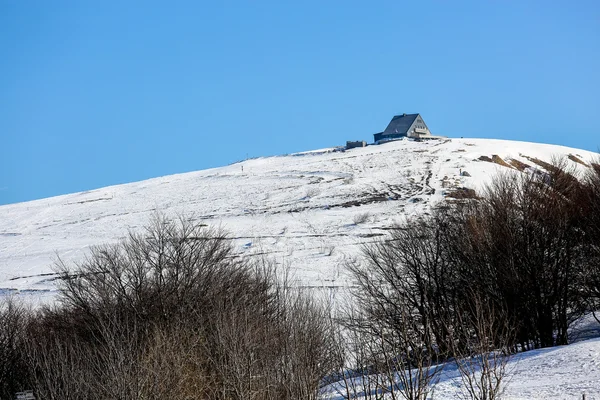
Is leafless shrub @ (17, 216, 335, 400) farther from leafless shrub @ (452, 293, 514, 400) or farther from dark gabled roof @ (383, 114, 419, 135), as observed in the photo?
dark gabled roof @ (383, 114, 419, 135)

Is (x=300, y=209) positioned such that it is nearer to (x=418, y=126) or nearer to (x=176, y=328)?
(x=176, y=328)

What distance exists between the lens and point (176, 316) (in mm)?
27094

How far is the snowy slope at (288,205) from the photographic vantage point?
54250 millimetres

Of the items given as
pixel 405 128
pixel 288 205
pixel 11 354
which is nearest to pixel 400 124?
pixel 405 128

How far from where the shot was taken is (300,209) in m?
69.4

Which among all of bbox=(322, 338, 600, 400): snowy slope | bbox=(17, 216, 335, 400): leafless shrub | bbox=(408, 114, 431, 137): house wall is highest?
bbox=(408, 114, 431, 137): house wall

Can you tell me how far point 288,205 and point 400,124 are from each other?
6977 centimetres

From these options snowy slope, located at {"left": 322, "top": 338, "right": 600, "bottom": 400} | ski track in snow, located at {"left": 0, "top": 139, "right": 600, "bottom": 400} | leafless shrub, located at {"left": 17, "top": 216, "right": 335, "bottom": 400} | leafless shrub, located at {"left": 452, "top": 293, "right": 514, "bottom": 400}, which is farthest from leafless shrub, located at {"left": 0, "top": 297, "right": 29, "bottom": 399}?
leafless shrub, located at {"left": 452, "top": 293, "right": 514, "bottom": 400}

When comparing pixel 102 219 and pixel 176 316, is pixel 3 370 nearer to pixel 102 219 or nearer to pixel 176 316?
pixel 176 316

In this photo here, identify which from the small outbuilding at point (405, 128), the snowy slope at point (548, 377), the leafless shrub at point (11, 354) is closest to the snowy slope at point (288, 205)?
the leafless shrub at point (11, 354)

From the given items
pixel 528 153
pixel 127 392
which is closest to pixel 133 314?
pixel 127 392

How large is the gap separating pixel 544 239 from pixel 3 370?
25.0 metres

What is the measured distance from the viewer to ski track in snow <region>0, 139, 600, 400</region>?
4590 cm

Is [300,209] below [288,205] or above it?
below
